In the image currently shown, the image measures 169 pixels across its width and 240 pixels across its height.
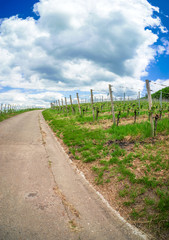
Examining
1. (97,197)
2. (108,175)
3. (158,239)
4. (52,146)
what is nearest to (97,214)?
(97,197)

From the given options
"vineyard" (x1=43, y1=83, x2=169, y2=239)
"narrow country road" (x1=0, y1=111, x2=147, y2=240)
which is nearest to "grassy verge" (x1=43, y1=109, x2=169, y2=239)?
"vineyard" (x1=43, y1=83, x2=169, y2=239)

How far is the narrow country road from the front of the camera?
6.70 feet

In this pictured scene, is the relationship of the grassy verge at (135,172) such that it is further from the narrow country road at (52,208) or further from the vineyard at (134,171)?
the narrow country road at (52,208)

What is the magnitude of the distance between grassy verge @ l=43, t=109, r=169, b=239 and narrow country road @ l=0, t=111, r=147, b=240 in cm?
31

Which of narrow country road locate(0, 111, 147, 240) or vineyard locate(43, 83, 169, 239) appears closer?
narrow country road locate(0, 111, 147, 240)

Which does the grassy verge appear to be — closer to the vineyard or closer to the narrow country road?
the vineyard

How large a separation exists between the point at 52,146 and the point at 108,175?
351 centimetres

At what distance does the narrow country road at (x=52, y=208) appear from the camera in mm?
2041

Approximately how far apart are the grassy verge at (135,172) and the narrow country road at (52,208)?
12.3 inches

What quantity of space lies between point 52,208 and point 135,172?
89.8 inches

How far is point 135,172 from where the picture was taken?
11.7ft

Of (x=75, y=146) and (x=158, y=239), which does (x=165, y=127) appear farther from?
(x=158, y=239)

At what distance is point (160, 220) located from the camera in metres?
2.21

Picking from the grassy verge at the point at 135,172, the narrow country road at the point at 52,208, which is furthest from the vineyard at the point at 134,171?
the narrow country road at the point at 52,208
